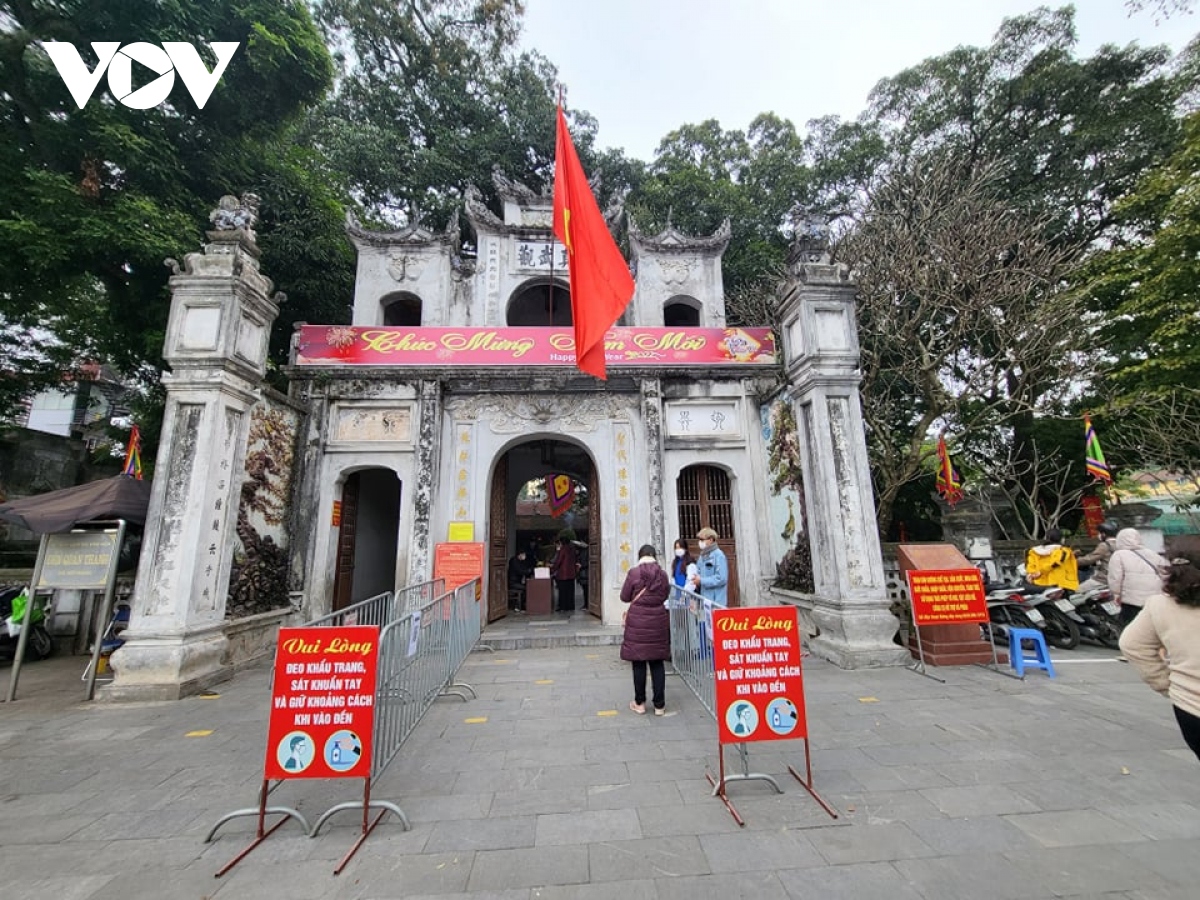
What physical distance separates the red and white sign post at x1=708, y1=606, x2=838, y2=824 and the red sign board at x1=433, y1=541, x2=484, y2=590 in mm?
5747

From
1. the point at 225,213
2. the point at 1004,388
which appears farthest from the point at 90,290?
the point at 1004,388

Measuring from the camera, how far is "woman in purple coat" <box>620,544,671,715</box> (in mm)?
4629

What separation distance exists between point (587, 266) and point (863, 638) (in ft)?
20.2

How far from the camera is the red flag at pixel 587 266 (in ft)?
22.7

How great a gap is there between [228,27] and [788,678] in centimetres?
1631

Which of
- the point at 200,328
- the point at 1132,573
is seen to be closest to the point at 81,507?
the point at 200,328

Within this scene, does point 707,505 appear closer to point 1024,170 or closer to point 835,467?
point 835,467

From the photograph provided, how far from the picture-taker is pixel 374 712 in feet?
10.1

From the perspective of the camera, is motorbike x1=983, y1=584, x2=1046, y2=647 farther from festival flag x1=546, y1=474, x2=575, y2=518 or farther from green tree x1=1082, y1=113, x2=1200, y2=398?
festival flag x1=546, y1=474, x2=575, y2=518

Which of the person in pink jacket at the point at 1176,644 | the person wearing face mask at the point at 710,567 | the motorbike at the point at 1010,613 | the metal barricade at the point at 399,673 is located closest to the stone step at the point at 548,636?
the metal barricade at the point at 399,673

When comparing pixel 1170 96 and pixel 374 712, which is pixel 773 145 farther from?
pixel 374 712

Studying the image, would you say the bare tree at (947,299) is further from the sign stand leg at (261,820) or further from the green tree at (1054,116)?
the sign stand leg at (261,820)

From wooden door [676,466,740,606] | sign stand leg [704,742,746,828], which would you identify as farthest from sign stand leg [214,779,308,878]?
wooden door [676,466,740,606]

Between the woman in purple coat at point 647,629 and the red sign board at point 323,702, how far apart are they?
225cm
